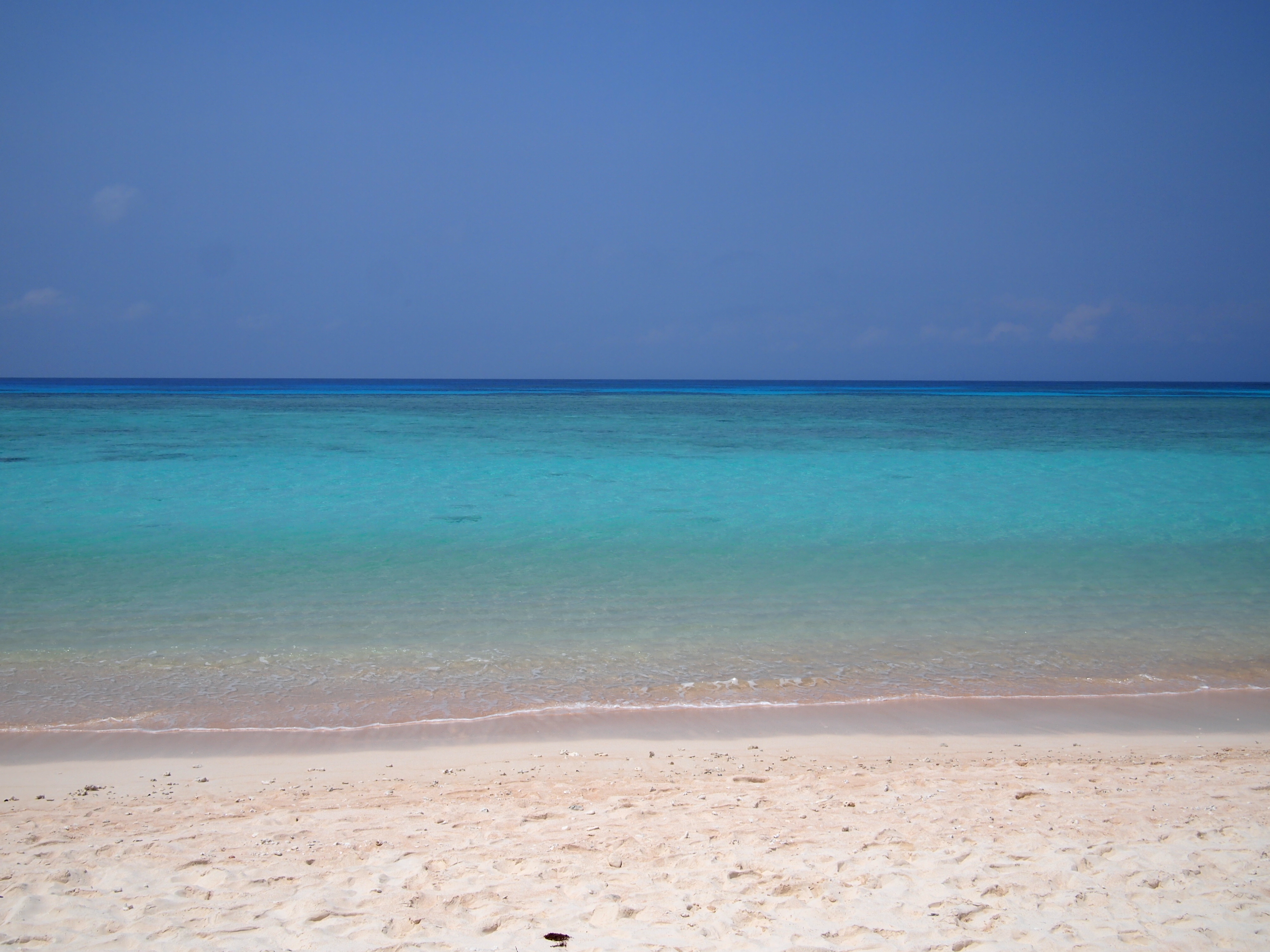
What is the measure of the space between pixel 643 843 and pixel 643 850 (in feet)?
0.19

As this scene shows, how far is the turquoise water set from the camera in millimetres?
5113

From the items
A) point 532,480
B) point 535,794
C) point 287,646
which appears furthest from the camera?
point 532,480

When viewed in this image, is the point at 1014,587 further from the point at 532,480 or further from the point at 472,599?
the point at 532,480

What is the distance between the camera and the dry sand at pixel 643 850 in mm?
2463

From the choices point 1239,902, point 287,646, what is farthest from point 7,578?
point 1239,902

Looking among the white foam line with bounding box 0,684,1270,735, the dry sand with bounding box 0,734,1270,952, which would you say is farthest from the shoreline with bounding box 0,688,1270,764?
the dry sand with bounding box 0,734,1270,952

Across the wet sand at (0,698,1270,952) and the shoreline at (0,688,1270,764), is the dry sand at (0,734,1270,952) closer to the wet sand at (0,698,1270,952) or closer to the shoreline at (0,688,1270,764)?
the wet sand at (0,698,1270,952)

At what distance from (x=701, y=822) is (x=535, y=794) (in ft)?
2.54

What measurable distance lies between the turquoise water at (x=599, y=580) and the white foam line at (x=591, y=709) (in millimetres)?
71

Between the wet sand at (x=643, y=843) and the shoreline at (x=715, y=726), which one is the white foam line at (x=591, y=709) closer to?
the shoreline at (x=715, y=726)

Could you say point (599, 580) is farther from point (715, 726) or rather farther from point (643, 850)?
point (643, 850)

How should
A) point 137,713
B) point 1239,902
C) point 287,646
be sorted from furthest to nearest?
point 287,646
point 137,713
point 1239,902

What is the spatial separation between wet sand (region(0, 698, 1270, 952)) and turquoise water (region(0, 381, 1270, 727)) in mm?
705

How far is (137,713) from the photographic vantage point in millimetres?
4559
